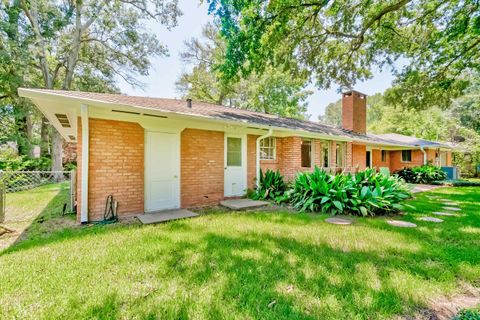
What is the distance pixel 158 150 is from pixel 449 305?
6.21 m

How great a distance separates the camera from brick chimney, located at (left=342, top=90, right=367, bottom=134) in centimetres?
1500

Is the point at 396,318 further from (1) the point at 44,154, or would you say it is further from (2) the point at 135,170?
(1) the point at 44,154

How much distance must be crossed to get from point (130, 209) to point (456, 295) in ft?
20.7

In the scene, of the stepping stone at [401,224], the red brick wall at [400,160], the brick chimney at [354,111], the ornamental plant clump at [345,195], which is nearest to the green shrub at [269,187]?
the ornamental plant clump at [345,195]

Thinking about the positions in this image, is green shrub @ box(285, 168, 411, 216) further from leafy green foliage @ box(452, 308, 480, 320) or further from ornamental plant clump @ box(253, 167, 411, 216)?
leafy green foliage @ box(452, 308, 480, 320)

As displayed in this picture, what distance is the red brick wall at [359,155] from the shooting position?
13966 millimetres

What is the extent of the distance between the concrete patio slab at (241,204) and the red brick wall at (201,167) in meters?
0.43

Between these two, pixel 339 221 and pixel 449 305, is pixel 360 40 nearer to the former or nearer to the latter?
pixel 339 221

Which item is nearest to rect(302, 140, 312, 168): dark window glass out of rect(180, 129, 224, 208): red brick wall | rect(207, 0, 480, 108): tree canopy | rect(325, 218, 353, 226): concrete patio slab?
rect(207, 0, 480, 108): tree canopy

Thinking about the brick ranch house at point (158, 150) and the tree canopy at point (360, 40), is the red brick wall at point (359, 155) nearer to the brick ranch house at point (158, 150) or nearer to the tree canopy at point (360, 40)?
the tree canopy at point (360, 40)

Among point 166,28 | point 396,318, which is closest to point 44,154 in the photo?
point 166,28

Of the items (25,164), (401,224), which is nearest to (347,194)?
(401,224)

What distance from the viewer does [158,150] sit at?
249 inches

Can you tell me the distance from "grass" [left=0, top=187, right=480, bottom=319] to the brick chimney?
37.2ft
